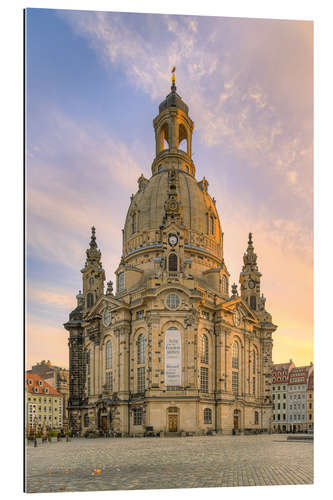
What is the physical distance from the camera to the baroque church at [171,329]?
46.2 m

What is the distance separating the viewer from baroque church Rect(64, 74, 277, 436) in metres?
46.2

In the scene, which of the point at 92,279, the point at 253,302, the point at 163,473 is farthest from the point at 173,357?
the point at 163,473

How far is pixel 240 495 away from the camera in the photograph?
13.7 meters

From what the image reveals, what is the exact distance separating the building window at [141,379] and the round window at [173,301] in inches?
262

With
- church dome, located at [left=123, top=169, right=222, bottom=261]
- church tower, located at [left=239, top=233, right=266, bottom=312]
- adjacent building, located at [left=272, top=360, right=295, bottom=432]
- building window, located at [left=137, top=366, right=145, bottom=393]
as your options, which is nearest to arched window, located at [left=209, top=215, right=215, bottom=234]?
church dome, located at [left=123, top=169, right=222, bottom=261]

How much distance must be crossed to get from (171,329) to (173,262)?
6854 millimetres

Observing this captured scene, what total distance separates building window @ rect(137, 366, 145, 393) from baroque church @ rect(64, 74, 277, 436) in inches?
3.8

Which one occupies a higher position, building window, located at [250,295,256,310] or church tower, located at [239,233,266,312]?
church tower, located at [239,233,266,312]

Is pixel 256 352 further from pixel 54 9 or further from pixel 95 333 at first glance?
pixel 54 9

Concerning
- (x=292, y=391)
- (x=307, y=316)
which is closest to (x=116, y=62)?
(x=307, y=316)

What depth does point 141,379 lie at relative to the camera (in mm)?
47781

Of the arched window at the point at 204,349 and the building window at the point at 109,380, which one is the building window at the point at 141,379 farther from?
the arched window at the point at 204,349

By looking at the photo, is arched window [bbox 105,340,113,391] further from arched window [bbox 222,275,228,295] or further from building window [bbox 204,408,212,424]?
arched window [bbox 222,275,228,295]
